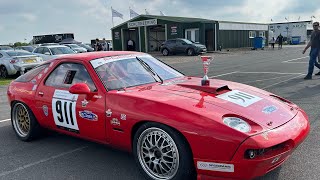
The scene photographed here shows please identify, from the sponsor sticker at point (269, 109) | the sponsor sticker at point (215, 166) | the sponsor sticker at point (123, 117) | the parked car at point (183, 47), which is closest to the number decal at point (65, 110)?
the sponsor sticker at point (123, 117)

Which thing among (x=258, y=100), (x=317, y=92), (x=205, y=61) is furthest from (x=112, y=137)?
(x=317, y=92)

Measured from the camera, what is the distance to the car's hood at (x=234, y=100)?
3196 mm

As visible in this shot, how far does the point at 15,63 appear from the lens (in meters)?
14.5

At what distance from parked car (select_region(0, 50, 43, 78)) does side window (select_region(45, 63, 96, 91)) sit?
1092 cm

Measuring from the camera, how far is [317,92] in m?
7.64

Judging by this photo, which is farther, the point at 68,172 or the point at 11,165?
the point at 11,165

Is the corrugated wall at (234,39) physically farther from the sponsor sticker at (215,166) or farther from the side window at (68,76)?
the sponsor sticker at (215,166)

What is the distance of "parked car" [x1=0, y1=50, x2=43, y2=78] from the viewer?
14503mm

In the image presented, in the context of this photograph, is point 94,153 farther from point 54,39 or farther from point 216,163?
point 54,39

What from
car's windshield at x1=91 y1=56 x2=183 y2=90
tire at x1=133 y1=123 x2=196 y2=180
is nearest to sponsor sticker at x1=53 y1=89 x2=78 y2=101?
car's windshield at x1=91 y1=56 x2=183 y2=90

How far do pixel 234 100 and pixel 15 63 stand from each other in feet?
43.7

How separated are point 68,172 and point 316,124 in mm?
3788

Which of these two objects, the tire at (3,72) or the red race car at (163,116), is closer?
the red race car at (163,116)

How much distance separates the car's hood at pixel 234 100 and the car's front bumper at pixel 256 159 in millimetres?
153
